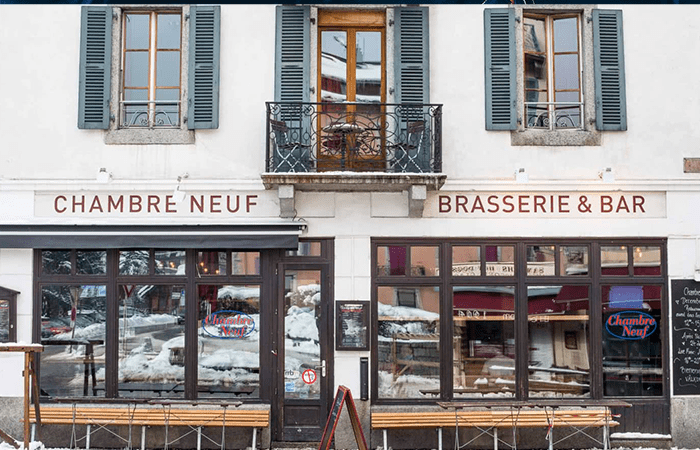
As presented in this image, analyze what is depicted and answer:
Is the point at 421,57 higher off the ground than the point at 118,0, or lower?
lower

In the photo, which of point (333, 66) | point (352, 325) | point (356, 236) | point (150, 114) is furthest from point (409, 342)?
point (150, 114)

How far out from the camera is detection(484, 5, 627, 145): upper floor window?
10070 mm

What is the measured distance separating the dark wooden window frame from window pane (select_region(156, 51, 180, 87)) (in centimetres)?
366

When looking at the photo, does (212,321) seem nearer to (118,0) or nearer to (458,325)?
(458,325)

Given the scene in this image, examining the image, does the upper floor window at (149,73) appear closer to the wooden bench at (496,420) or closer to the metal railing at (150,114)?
the metal railing at (150,114)

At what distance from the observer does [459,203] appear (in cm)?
1005

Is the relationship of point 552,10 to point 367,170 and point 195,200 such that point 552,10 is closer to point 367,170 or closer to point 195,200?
point 367,170

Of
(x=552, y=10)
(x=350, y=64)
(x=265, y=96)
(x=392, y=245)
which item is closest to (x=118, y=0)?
(x=265, y=96)

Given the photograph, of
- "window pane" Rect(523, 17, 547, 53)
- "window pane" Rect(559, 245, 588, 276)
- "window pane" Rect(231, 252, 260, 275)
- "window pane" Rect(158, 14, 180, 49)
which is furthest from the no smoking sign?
"window pane" Rect(523, 17, 547, 53)

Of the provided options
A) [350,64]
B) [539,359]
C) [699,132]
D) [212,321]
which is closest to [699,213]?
[699,132]

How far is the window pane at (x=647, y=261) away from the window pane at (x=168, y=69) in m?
6.92

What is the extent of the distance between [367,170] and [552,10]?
3556 mm

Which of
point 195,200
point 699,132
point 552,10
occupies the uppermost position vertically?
point 552,10

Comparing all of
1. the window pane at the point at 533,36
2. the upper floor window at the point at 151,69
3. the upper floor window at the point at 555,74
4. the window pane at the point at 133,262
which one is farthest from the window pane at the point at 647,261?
the window pane at the point at 133,262
